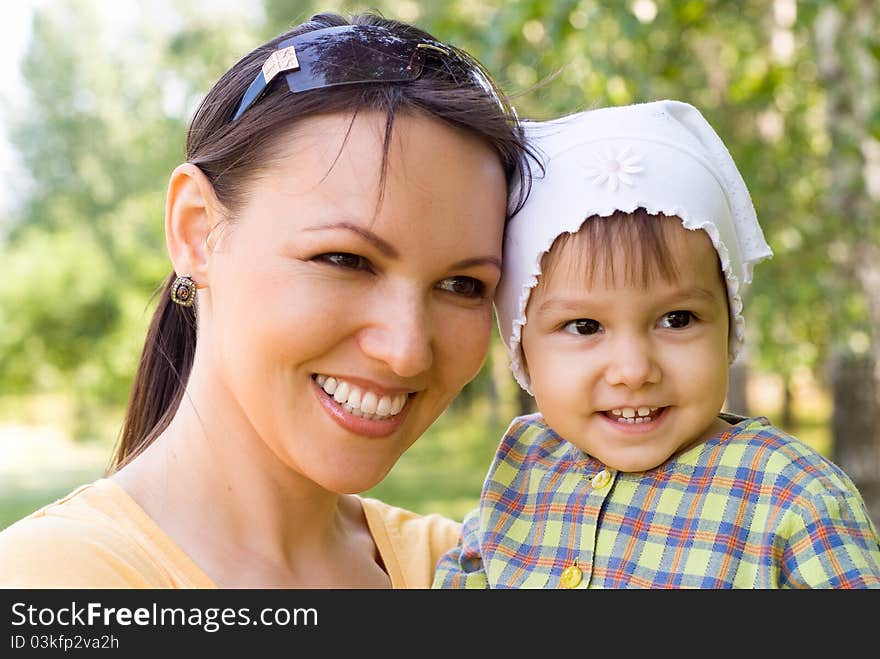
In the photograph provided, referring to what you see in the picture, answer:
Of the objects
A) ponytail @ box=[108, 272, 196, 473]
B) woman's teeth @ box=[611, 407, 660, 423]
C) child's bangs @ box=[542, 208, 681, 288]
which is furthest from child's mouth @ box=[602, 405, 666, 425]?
ponytail @ box=[108, 272, 196, 473]

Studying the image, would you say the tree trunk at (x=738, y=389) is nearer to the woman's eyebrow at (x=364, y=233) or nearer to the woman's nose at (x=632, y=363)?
the woman's nose at (x=632, y=363)

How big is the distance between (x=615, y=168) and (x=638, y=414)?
17.0 inches

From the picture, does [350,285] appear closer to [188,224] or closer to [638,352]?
[188,224]

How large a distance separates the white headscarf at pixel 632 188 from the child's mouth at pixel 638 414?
0.77 feet

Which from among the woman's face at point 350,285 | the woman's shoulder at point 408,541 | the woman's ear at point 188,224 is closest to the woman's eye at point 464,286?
the woman's face at point 350,285

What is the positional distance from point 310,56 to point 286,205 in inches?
12.1

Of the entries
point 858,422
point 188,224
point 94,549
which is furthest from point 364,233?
point 858,422

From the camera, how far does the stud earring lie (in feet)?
6.46

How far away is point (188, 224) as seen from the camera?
1.86m

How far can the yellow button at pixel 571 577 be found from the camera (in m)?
1.79

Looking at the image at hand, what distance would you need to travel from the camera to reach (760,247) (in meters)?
1.92
